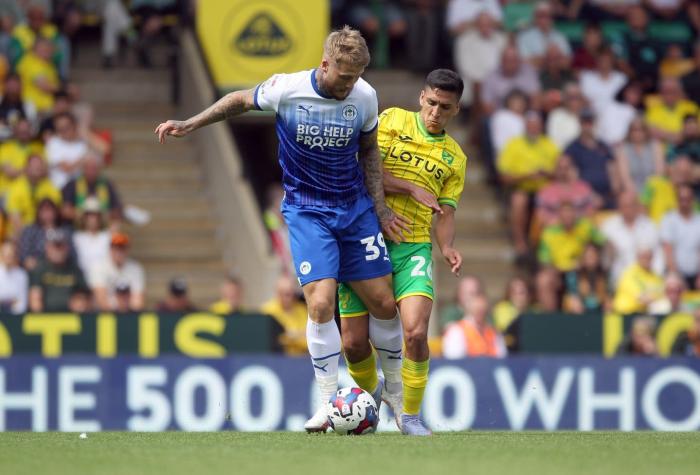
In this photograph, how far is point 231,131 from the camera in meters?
19.6

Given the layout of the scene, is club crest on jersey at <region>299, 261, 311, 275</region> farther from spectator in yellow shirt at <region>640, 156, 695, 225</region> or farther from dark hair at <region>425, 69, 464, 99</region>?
spectator in yellow shirt at <region>640, 156, 695, 225</region>

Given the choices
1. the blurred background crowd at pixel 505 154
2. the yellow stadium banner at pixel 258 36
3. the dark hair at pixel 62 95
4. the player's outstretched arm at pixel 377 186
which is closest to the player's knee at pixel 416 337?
the player's outstretched arm at pixel 377 186

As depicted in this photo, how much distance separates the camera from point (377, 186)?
10195 millimetres

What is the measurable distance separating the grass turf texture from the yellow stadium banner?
8.48 meters

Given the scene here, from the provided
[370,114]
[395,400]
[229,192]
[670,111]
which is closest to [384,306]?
[395,400]

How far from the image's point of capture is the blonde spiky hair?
31.3 feet

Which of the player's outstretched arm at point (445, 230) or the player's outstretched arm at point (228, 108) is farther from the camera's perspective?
the player's outstretched arm at point (445, 230)

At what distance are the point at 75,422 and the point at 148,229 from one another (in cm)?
467

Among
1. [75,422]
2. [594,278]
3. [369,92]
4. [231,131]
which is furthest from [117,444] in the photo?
[231,131]

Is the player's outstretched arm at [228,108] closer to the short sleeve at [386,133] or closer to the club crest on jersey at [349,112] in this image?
the club crest on jersey at [349,112]

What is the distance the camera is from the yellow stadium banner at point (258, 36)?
18.4m

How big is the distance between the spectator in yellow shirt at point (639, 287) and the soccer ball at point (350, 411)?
7.55 metres

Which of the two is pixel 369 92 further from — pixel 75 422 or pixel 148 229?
pixel 148 229

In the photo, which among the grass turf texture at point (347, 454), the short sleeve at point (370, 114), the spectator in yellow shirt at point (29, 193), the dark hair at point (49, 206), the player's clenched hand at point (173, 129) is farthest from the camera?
the spectator in yellow shirt at point (29, 193)
